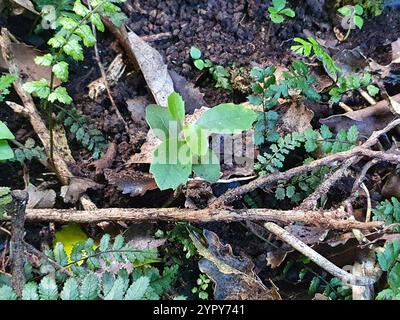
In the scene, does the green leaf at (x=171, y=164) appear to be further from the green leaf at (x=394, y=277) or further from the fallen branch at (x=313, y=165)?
the green leaf at (x=394, y=277)

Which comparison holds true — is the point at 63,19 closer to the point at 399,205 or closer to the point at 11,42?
the point at 11,42

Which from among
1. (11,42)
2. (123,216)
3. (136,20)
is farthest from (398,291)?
(11,42)

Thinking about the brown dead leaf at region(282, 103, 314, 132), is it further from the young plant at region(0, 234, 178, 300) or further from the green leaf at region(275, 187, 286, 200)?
the young plant at region(0, 234, 178, 300)

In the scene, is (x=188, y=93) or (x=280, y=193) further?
(x=188, y=93)

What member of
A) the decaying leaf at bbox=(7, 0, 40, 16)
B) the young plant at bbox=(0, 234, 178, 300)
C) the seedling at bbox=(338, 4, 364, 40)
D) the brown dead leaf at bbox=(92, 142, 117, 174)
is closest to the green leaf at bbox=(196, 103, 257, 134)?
the young plant at bbox=(0, 234, 178, 300)

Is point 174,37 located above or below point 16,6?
below

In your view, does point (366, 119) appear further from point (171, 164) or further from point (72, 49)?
point (72, 49)

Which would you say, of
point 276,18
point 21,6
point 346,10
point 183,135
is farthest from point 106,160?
point 346,10
